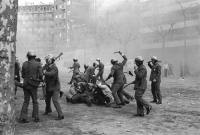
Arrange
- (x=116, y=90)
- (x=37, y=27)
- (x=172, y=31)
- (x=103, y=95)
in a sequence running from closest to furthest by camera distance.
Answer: (x=116, y=90) < (x=103, y=95) < (x=172, y=31) < (x=37, y=27)

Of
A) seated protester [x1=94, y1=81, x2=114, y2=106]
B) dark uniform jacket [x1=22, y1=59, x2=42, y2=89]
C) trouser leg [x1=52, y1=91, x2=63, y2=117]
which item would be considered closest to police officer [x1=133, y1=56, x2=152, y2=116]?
seated protester [x1=94, y1=81, x2=114, y2=106]

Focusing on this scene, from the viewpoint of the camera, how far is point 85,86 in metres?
7.47

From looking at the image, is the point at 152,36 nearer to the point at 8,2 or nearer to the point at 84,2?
the point at 84,2

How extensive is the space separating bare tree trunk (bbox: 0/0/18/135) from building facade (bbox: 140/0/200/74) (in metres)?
28.3

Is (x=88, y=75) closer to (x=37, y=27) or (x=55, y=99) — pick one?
(x=55, y=99)

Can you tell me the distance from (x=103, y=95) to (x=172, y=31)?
89.0ft

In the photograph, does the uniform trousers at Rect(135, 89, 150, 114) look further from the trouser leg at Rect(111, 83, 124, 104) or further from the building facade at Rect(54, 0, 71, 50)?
the building facade at Rect(54, 0, 71, 50)

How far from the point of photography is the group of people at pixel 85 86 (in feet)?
16.5

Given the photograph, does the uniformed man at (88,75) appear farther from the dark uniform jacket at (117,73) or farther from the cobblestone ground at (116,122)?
the cobblestone ground at (116,122)

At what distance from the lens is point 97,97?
7371mm

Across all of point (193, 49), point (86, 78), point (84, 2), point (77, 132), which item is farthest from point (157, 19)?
point (77, 132)

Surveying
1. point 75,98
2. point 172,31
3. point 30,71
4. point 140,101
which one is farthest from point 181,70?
point 30,71

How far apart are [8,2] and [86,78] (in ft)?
18.2

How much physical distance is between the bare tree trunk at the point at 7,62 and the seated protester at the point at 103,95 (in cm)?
476
